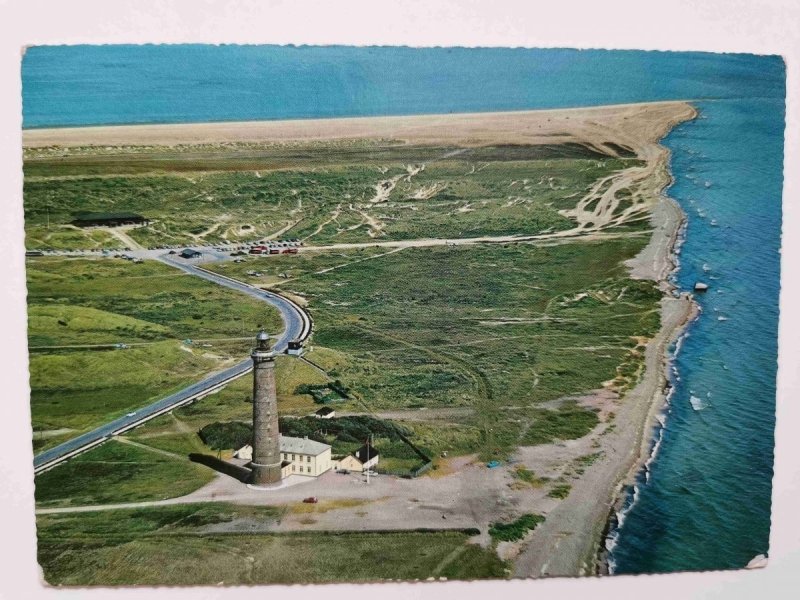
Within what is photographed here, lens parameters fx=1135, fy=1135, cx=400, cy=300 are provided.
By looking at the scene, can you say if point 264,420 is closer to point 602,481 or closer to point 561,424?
point 561,424

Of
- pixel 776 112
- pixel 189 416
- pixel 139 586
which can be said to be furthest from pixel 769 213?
pixel 139 586

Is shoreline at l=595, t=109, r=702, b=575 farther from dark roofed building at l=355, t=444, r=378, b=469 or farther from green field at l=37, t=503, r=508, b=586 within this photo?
dark roofed building at l=355, t=444, r=378, b=469

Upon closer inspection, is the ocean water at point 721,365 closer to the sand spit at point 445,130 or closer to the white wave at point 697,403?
the white wave at point 697,403

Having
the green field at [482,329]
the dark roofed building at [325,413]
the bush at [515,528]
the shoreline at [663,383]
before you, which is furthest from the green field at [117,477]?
the shoreline at [663,383]

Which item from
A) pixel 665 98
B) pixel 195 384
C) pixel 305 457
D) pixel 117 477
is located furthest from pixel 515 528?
pixel 665 98

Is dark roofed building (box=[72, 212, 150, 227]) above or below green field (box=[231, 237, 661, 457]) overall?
above

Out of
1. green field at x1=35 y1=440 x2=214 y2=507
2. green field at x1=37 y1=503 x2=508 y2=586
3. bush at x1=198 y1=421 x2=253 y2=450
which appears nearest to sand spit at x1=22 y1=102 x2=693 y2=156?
bush at x1=198 y1=421 x2=253 y2=450
